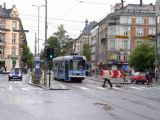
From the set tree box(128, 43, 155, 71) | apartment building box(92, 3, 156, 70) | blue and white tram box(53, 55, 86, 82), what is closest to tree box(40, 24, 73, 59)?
apartment building box(92, 3, 156, 70)

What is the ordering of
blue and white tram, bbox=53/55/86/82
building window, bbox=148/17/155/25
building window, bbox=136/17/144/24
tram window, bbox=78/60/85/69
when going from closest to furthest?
1. blue and white tram, bbox=53/55/86/82
2. tram window, bbox=78/60/85/69
3. building window, bbox=136/17/144/24
4. building window, bbox=148/17/155/25

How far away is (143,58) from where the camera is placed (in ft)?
282

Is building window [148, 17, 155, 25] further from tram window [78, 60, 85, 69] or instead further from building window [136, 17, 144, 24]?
tram window [78, 60, 85, 69]

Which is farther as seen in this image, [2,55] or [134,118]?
[2,55]

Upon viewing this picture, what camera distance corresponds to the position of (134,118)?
1791 centimetres

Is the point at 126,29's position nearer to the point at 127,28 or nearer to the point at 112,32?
the point at 127,28

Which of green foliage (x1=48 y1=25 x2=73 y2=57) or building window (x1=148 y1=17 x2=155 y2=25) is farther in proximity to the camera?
green foliage (x1=48 y1=25 x2=73 y2=57)

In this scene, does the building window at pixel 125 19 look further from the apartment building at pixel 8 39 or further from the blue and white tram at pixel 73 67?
the blue and white tram at pixel 73 67

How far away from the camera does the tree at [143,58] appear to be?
8569 cm

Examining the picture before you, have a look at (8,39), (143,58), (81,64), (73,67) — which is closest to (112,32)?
(8,39)

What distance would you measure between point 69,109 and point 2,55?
350ft

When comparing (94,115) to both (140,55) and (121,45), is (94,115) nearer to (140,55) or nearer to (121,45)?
(140,55)

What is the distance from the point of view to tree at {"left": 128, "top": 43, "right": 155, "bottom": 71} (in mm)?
85688

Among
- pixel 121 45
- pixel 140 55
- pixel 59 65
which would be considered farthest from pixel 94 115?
pixel 121 45
